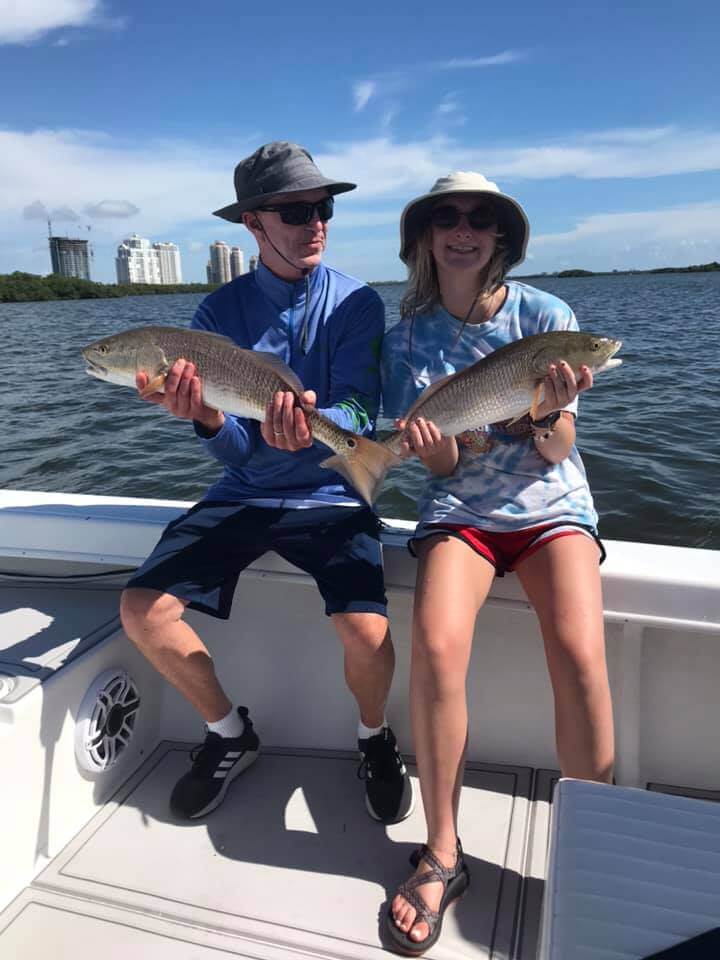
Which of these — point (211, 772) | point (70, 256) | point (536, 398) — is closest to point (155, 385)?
point (536, 398)

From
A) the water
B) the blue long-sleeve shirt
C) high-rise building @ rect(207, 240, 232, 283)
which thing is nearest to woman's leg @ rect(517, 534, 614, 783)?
the blue long-sleeve shirt

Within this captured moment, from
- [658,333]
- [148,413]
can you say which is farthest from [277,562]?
[658,333]

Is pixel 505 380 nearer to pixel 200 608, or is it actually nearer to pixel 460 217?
pixel 460 217

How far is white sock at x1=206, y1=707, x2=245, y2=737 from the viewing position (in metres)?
3.07

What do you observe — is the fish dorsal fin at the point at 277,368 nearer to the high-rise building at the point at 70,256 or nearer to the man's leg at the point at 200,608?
the man's leg at the point at 200,608

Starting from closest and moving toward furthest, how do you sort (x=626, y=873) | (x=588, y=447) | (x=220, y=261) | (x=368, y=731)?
(x=626, y=873)
(x=368, y=731)
(x=588, y=447)
(x=220, y=261)

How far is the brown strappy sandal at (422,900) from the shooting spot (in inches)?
A: 90.7

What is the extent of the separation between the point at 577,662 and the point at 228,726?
1.49m

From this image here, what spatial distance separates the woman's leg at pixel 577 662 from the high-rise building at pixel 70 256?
143448mm

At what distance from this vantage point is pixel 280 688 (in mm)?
3385

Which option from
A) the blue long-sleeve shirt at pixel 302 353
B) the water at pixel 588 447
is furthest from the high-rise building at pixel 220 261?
the blue long-sleeve shirt at pixel 302 353

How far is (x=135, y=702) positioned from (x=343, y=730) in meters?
0.94

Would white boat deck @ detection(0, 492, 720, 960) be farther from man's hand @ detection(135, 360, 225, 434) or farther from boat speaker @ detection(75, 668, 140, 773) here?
man's hand @ detection(135, 360, 225, 434)

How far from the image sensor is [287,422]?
287 cm
